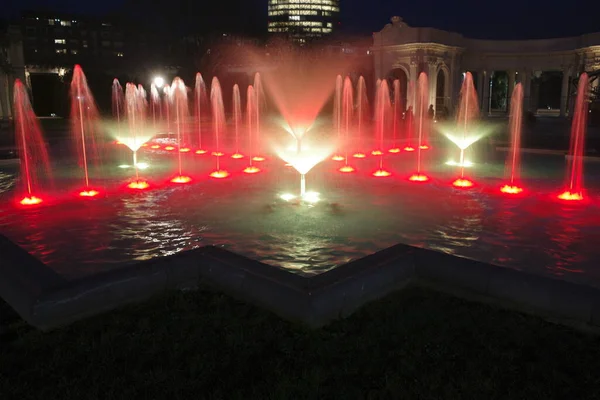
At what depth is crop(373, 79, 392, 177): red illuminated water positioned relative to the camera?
1489 cm

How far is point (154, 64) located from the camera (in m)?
68.9

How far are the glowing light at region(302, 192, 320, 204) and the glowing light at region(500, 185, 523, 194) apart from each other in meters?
4.19

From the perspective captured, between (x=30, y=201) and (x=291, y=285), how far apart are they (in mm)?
7814

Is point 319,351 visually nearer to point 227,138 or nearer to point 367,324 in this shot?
point 367,324

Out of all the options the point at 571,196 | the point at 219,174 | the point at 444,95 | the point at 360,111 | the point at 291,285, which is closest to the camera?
the point at 291,285

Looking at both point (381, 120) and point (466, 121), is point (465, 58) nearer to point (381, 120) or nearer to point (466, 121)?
point (466, 121)

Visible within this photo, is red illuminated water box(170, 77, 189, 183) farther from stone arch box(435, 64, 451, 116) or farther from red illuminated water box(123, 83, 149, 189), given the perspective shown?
stone arch box(435, 64, 451, 116)

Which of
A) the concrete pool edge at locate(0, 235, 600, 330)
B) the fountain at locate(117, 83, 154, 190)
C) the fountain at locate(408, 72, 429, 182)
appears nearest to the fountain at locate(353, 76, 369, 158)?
the fountain at locate(408, 72, 429, 182)

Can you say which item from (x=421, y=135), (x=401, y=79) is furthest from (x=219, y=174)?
(x=401, y=79)

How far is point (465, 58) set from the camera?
1785 inches

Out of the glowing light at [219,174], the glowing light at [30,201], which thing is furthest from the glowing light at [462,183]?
the glowing light at [30,201]

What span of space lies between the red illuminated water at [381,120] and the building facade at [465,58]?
8.52 m

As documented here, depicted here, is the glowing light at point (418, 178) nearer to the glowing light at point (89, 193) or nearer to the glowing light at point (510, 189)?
the glowing light at point (510, 189)

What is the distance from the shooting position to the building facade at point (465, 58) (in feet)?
132
